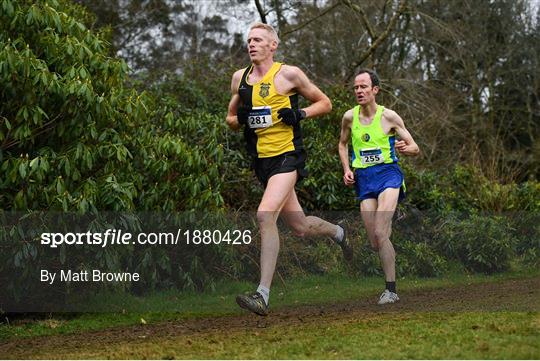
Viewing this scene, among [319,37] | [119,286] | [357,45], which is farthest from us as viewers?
[319,37]

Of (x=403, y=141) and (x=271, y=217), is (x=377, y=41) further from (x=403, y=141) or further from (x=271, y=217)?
(x=271, y=217)

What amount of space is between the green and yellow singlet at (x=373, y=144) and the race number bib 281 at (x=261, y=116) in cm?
125

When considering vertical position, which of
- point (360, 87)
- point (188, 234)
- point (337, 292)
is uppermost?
point (360, 87)

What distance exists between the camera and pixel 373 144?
7.30 meters

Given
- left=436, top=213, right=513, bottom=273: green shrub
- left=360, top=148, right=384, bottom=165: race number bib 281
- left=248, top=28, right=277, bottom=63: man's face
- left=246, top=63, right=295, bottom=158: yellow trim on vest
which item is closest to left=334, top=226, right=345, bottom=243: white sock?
left=360, top=148, right=384, bottom=165: race number bib 281

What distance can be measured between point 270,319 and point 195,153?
2246 mm

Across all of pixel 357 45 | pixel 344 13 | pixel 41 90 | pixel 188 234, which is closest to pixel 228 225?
pixel 188 234

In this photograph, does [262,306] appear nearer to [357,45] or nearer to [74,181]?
[74,181]

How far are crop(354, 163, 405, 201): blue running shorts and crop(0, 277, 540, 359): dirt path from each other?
99 centimetres

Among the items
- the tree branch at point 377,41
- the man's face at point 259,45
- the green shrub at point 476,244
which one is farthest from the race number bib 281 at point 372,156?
the tree branch at point 377,41

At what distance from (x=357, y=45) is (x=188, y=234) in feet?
34.5

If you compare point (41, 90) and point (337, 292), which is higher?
point (41, 90)

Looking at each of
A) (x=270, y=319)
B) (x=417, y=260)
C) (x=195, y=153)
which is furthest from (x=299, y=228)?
(x=417, y=260)

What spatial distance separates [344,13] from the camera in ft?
61.5
